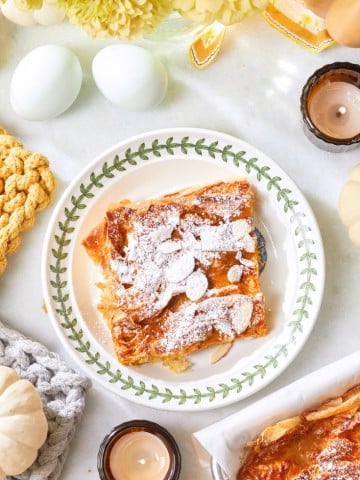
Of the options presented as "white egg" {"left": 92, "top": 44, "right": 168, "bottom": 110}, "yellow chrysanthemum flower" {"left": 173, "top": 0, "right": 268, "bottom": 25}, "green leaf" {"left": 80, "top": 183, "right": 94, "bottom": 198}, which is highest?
"yellow chrysanthemum flower" {"left": 173, "top": 0, "right": 268, "bottom": 25}

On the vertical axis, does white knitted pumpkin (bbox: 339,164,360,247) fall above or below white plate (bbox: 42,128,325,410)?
above

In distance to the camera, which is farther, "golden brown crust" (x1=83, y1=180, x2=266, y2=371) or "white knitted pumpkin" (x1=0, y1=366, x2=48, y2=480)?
"golden brown crust" (x1=83, y1=180, x2=266, y2=371)

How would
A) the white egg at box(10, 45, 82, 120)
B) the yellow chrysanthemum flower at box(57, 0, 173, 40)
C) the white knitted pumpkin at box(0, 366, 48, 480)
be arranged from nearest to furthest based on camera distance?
the yellow chrysanthemum flower at box(57, 0, 173, 40) → the white knitted pumpkin at box(0, 366, 48, 480) → the white egg at box(10, 45, 82, 120)

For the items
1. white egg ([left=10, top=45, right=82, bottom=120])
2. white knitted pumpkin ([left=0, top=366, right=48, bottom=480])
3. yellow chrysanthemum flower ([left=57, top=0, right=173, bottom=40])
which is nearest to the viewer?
yellow chrysanthemum flower ([left=57, top=0, right=173, bottom=40])

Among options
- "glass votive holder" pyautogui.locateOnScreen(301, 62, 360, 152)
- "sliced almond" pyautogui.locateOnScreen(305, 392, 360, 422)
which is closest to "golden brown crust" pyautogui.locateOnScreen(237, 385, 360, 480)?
"sliced almond" pyautogui.locateOnScreen(305, 392, 360, 422)

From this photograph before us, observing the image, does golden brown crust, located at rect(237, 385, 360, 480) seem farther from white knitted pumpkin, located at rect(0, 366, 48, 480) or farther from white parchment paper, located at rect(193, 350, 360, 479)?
white knitted pumpkin, located at rect(0, 366, 48, 480)

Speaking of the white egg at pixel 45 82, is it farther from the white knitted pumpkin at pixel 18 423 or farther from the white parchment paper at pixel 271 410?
the white parchment paper at pixel 271 410

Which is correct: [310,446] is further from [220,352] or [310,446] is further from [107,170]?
[107,170]
